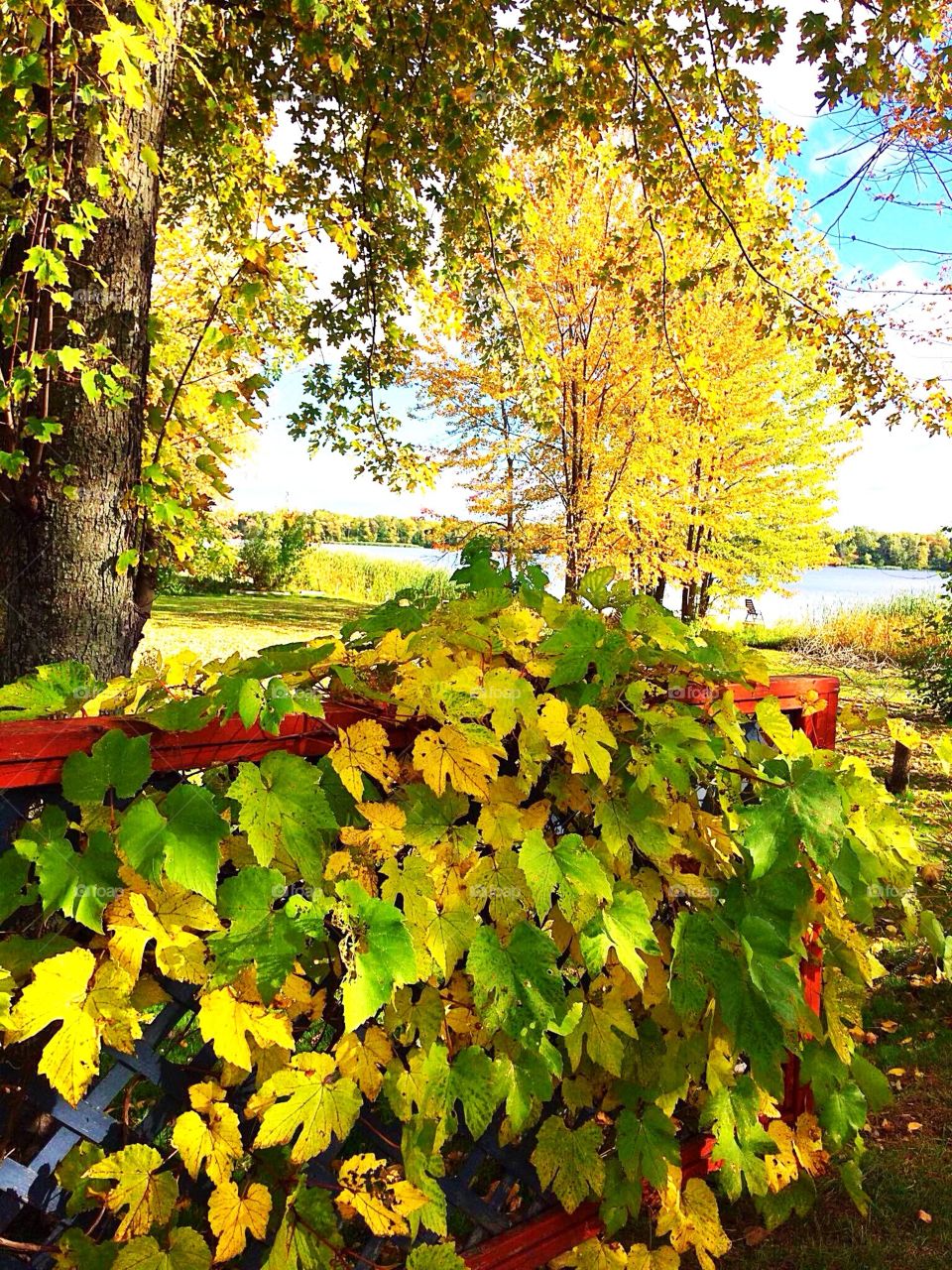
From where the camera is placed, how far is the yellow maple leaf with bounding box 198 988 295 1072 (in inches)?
42.3

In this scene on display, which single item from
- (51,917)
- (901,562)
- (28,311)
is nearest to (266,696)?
(51,917)

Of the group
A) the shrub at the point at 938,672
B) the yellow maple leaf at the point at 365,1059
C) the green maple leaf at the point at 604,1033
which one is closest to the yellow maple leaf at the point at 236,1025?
the yellow maple leaf at the point at 365,1059

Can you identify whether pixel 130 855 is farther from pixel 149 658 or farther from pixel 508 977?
pixel 508 977

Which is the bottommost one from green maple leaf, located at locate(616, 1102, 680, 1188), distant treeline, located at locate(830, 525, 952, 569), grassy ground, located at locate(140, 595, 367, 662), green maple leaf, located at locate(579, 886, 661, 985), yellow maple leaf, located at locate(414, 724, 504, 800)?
grassy ground, located at locate(140, 595, 367, 662)

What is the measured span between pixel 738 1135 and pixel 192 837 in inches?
53.1

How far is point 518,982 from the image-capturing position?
1.23m

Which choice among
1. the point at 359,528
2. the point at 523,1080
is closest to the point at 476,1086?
the point at 523,1080

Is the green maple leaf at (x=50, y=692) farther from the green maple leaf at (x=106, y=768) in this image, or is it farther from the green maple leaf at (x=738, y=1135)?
the green maple leaf at (x=738, y=1135)

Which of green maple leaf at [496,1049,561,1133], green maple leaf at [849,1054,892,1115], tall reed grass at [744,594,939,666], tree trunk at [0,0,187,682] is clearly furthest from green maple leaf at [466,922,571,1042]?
tall reed grass at [744,594,939,666]

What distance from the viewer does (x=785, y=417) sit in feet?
54.1

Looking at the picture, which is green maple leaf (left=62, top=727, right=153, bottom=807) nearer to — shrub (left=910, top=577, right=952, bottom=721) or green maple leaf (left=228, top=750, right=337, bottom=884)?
green maple leaf (left=228, top=750, right=337, bottom=884)

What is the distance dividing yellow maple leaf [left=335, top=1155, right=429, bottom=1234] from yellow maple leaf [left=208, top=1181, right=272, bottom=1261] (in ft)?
0.42

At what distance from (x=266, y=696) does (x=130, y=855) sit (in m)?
0.27

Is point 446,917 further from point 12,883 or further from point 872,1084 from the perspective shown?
point 872,1084
